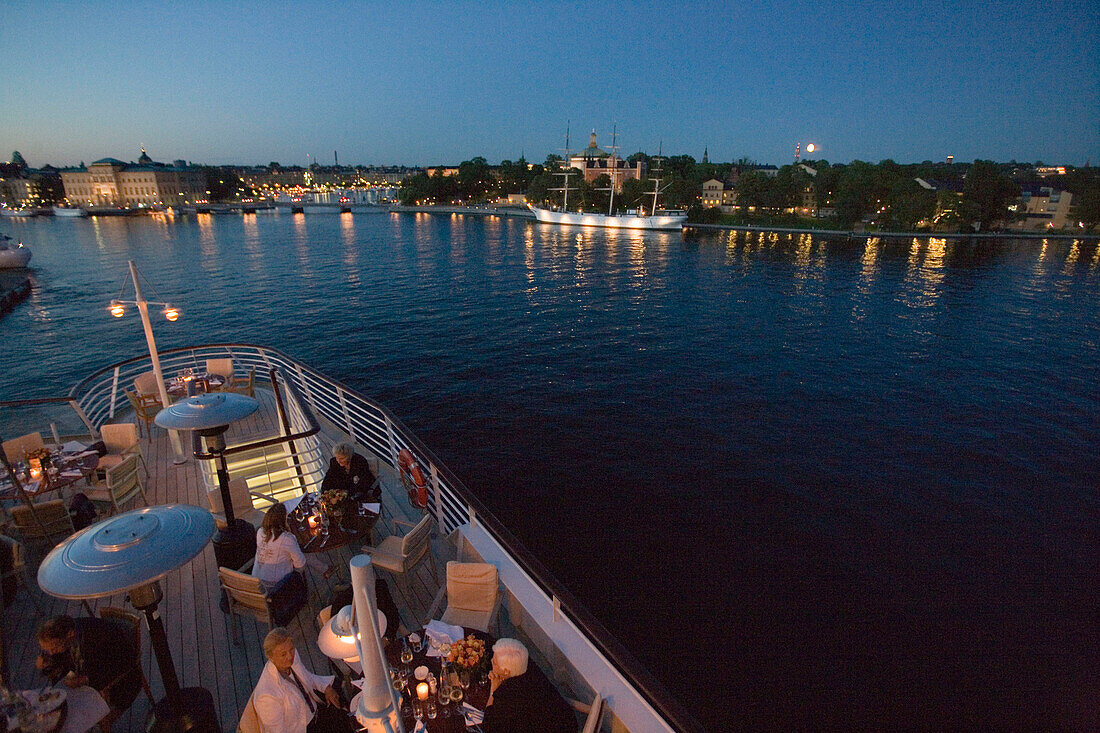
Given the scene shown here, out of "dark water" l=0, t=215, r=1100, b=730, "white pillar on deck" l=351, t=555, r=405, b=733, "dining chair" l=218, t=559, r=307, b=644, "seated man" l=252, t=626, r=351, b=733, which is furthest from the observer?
"dark water" l=0, t=215, r=1100, b=730

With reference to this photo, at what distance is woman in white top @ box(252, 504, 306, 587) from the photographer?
15.0 feet

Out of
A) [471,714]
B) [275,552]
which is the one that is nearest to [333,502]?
[275,552]

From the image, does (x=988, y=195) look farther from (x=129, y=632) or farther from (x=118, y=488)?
(x=129, y=632)

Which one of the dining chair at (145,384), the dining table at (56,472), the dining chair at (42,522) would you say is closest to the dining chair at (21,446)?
the dining table at (56,472)

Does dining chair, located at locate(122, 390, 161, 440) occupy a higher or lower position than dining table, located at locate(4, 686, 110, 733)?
lower

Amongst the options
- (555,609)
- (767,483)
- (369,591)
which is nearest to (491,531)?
(555,609)

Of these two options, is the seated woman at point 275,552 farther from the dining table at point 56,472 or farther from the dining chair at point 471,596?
the dining table at point 56,472

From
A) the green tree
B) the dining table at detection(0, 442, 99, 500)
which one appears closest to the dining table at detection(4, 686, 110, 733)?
the dining table at detection(0, 442, 99, 500)

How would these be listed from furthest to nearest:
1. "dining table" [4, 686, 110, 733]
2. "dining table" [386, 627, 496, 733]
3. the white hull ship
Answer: the white hull ship, "dining table" [386, 627, 496, 733], "dining table" [4, 686, 110, 733]

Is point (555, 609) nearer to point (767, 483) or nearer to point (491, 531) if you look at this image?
point (491, 531)

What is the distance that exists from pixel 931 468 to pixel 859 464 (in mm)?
1665

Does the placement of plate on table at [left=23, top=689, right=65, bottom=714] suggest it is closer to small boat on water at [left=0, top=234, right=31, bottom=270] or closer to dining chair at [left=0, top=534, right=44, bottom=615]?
dining chair at [left=0, top=534, right=44, bottom=615]

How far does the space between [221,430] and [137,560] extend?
2.35 m

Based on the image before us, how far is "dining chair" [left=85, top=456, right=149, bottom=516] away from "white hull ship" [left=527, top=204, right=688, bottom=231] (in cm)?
8371
